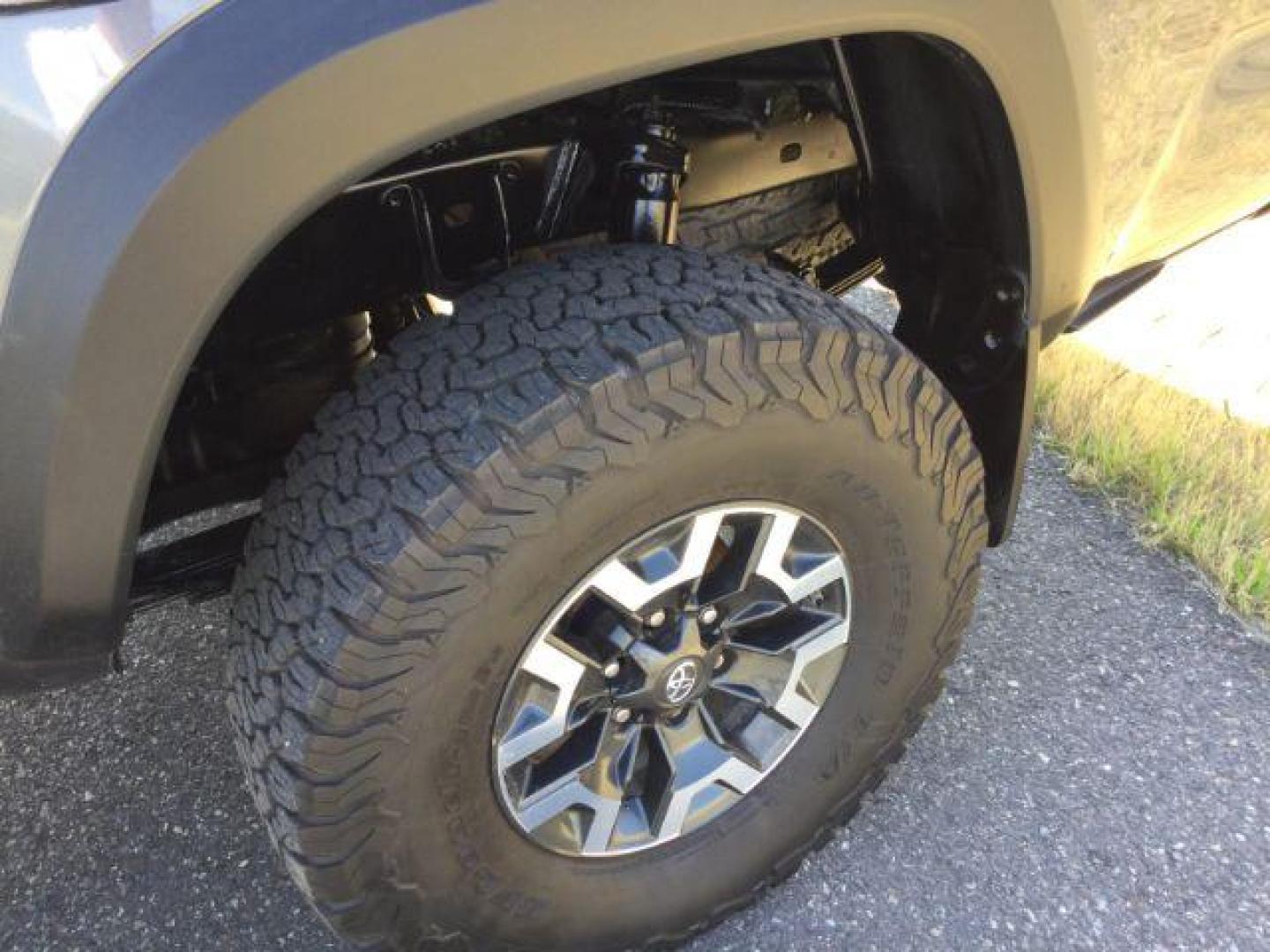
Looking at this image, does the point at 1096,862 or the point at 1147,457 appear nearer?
the point at 1096,862

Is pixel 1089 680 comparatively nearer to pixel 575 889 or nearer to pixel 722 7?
pixel 575 889

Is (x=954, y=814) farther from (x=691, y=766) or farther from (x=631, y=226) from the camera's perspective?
(x=631, y=226)

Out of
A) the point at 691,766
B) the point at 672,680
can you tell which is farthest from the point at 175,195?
the point at 691,766

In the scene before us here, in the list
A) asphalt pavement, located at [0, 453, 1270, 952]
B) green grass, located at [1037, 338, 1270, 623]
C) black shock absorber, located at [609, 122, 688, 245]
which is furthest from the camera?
green grass, located at [1037, 338, 1270, 623]

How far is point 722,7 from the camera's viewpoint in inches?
47.7

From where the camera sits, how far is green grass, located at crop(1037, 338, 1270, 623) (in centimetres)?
282

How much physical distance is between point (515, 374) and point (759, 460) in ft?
1.15

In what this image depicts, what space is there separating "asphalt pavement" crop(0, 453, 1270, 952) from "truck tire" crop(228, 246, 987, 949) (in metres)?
0.37

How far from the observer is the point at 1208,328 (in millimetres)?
3814

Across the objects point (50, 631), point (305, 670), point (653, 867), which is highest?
point (50, 631)

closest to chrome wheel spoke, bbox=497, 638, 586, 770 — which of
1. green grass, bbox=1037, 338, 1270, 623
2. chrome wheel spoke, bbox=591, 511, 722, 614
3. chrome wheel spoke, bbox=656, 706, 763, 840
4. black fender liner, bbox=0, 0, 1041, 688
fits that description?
chrome wheel spoke, bbox=591, 511, 722, 614

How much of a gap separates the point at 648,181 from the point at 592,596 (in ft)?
2.07

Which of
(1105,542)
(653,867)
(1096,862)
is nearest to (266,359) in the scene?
(653,867)

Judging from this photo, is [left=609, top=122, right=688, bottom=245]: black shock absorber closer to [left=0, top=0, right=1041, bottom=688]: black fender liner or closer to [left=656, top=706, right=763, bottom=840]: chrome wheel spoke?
[left=0, top=0, right=1041, bottom=688]: black fender liner
